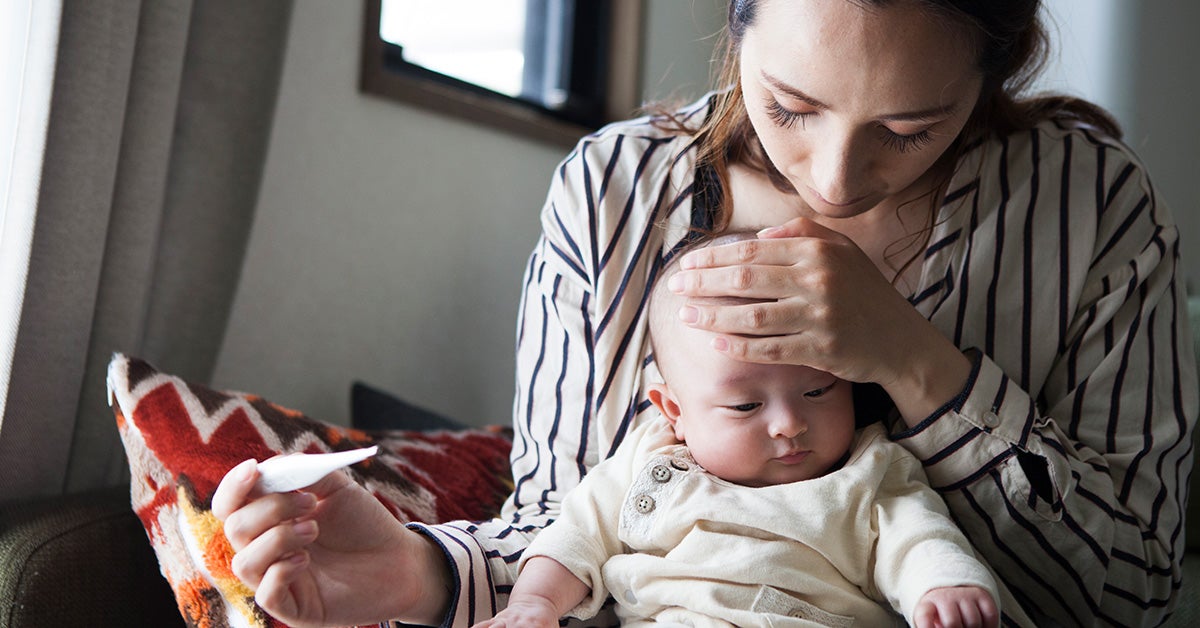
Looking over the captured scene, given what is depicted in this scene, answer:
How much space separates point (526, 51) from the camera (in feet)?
8.38

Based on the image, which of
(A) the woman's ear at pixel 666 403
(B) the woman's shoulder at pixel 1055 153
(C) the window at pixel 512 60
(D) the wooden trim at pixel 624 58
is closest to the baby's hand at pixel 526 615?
(A) the woman's ear at pixel 666 403

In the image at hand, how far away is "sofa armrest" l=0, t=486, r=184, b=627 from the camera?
108 centimetres

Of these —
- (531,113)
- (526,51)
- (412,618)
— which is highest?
(526,51)

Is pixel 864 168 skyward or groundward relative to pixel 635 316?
skyward

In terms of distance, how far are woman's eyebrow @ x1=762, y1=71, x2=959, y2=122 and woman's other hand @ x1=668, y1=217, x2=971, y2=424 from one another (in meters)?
0.13

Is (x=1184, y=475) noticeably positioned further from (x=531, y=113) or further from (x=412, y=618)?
(x=531, y=113)

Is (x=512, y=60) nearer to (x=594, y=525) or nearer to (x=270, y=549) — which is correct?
(x=594, y=525)

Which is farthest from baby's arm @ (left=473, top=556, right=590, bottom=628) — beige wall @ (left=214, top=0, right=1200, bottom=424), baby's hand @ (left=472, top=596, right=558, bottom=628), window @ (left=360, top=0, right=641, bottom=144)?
window @ (left=360, top=0, right=641, bottom=144)

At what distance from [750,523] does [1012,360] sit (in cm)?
39

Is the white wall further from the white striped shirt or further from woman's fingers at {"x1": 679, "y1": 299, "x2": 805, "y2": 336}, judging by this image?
woman's fingers at {"x1": 679, "y1": 299, "x2": 805, "y2": 336}

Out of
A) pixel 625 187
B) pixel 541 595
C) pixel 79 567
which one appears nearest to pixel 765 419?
pixel 541 595

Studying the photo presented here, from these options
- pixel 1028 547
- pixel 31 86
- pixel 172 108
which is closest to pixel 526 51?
pixel 172 108

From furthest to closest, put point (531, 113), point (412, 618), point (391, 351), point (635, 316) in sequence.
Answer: point (531, 113) < point (391, 351) < point (635, 316) < point (412, 618)

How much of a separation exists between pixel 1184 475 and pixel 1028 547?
25 centimetres
